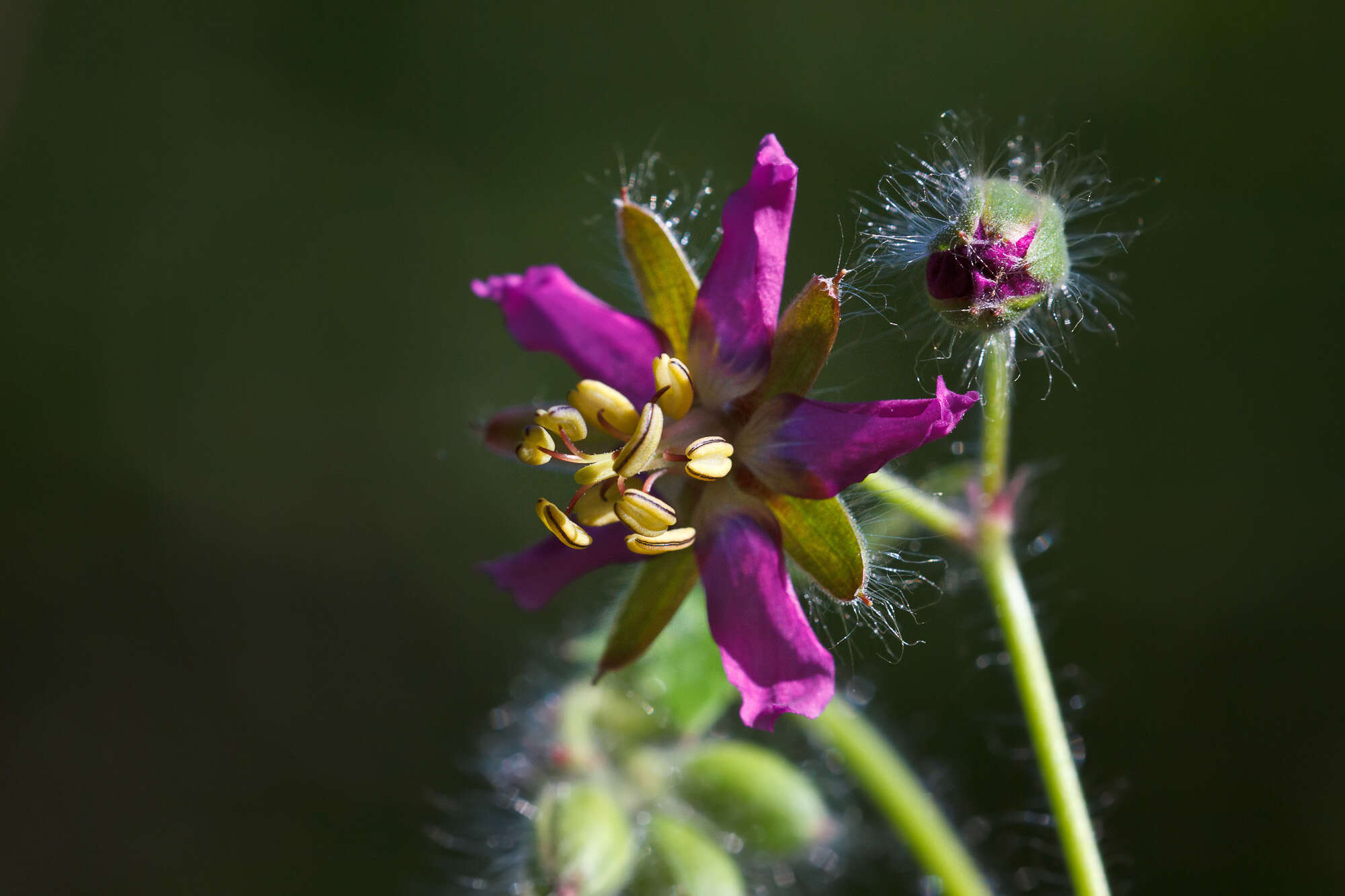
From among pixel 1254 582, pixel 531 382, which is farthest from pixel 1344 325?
pixel 531 382

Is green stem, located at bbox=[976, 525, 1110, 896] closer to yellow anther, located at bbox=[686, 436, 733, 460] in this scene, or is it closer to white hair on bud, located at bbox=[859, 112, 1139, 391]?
white hair on bud, located at bbox=[859, 112, 1139, 391]

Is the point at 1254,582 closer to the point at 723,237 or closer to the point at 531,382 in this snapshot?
the point at 531,382

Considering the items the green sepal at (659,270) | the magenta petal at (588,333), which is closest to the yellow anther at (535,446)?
the magenta petal at (588,333)

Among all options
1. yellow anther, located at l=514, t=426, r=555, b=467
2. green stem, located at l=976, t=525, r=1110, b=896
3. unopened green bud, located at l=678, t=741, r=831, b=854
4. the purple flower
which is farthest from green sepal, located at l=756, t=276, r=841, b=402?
unopened green bud, located at l=678, t=741, r=831, b=854

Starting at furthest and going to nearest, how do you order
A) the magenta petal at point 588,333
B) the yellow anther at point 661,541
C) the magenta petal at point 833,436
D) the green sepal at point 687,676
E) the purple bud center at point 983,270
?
the green sepal at point 687,676, the magenta petal at point 588,333, the yellow anther at point 661,541, the purple bud center at point 983,270, the magenta petal at point 833,436

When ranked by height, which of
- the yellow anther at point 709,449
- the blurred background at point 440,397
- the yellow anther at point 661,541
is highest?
the blurred background at point 440,397

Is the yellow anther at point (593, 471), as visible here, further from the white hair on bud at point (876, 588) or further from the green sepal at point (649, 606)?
the white hair on bud at point (876, 588)

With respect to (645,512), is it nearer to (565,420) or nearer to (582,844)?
(565,420)

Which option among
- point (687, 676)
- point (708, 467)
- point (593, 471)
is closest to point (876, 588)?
point (708, 467)
